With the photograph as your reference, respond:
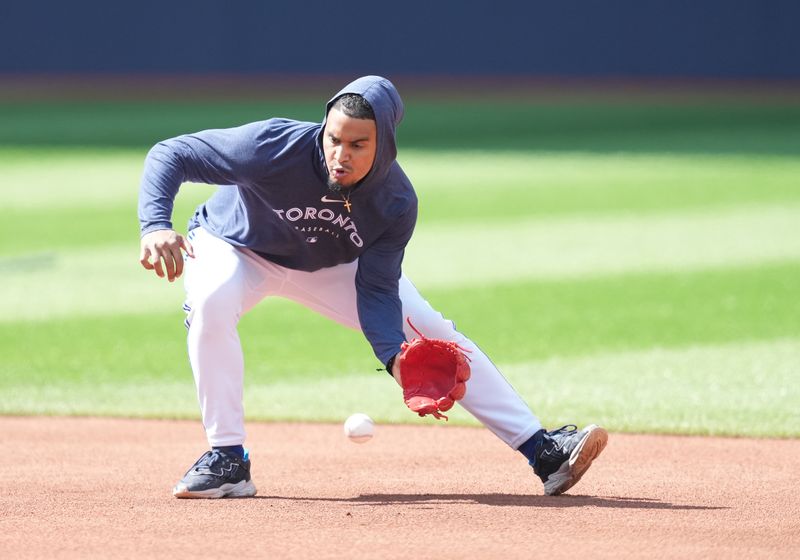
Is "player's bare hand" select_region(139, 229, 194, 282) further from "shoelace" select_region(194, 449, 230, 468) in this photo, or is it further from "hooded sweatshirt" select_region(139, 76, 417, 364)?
"shoelace" select_region(194, 449, 230, 468)

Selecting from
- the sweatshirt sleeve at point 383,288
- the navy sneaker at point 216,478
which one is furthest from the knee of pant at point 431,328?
the navy sneaker at point 216,478

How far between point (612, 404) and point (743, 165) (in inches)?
415

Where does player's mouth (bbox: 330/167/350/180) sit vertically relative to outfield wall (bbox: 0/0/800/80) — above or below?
below

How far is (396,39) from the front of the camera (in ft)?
85.1

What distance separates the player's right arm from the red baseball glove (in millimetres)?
814

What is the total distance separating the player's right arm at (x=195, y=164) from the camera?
4547mm

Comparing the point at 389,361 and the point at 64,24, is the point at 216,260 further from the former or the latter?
the point at 64,24

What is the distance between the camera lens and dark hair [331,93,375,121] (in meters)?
4.45

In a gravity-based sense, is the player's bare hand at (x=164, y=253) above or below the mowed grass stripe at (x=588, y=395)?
above

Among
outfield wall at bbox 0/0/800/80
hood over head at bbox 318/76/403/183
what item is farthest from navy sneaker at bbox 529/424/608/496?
outfield wall at bbox 0/0/800/80

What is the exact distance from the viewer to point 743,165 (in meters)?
16.7

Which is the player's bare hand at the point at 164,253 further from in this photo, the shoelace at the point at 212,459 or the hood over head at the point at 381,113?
the shoelace at the point at 212,459

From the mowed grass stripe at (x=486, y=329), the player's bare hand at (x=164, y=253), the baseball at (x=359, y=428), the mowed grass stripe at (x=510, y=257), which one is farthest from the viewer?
the mowed grass stripe at (x=510, y=257)

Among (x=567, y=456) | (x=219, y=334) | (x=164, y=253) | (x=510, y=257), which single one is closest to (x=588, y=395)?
(x=567, y=456)
